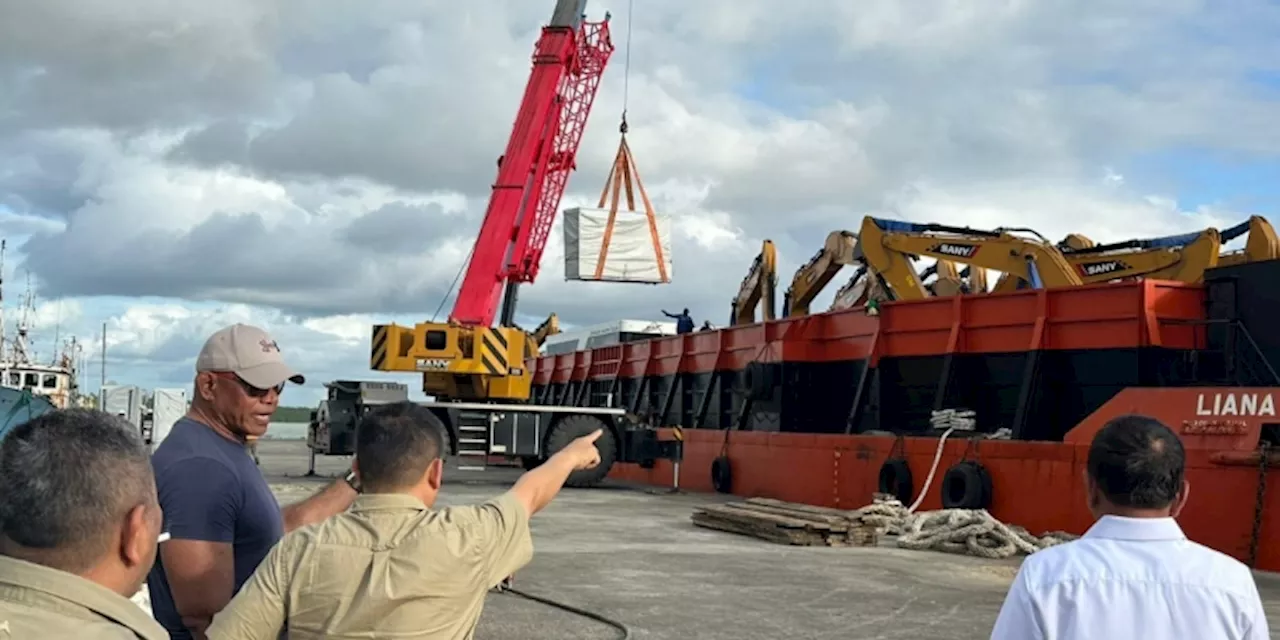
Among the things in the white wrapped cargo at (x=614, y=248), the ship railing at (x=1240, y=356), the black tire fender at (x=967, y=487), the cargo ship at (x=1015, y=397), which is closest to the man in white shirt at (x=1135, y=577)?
Answer: the cargo ship at (x=1015, y=397)

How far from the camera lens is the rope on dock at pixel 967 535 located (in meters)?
11.8

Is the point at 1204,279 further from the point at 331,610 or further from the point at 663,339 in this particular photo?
the point at 331,610

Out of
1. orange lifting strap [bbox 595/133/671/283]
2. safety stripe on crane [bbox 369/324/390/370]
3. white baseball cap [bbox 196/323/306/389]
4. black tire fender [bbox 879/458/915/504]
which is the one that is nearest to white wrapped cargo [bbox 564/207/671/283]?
orange lifting strap [bbox 595/133/671/283]

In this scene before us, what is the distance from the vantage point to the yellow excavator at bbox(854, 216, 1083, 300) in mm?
16250

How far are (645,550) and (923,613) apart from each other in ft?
13.0

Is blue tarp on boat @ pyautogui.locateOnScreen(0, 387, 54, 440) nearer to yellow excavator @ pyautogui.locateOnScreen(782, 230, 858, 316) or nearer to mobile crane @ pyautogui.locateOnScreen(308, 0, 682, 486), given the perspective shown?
mobile crane @ pyautogui.locateOnScreen(308, 0, 682, 486)

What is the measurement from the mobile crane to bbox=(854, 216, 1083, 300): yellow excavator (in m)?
4.63

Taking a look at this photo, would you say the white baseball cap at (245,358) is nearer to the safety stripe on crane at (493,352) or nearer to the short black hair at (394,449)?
the short black hair at (394,449)

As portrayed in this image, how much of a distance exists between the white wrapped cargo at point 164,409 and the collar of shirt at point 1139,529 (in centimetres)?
2246

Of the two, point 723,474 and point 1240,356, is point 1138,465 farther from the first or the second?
point 723,474

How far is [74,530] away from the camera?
70.4 inches

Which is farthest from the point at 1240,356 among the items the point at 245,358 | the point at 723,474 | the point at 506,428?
the point at 245,358

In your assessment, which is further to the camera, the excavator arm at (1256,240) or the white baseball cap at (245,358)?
the excavator arm at (1256,240)

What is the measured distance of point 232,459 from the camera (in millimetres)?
3105
